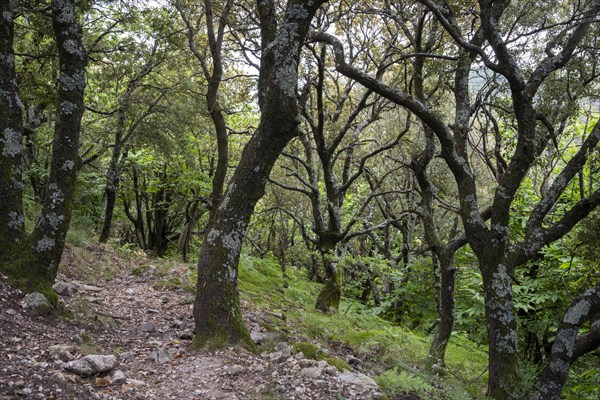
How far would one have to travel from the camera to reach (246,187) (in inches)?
219

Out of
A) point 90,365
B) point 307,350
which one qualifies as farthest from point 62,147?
point 307,350

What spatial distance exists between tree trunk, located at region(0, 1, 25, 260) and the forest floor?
69cm

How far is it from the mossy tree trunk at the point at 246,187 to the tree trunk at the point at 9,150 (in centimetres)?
259

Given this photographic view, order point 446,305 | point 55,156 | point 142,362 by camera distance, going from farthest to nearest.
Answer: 1. point 446,305
2. point 55,156
3. point 142,362

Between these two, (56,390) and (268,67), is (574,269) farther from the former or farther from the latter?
Answer: (56,390)

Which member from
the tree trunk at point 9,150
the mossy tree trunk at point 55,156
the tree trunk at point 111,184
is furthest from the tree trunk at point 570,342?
the tree trunk at point 111,184

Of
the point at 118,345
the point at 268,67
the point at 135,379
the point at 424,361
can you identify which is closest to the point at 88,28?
the point at 268,67

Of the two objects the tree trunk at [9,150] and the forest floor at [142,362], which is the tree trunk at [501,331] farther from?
the tree trunk at [9,150]

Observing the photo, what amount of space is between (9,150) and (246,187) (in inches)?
131

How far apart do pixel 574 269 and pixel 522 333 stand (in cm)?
A: 277

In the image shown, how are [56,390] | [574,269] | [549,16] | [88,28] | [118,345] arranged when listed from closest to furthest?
[56,390] → [118,345] → [574,269] → [549,16] → [88,28]

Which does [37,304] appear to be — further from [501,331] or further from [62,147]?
[501,331]

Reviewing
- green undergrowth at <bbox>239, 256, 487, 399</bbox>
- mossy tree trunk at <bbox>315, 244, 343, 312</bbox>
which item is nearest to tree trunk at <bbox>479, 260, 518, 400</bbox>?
green undergrowth at <bbox>239, 256, 487, 399</bbox>

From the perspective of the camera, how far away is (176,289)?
28.9 ft
